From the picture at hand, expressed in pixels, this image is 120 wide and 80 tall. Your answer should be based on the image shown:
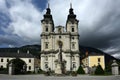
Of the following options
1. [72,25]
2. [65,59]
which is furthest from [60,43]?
[72,25]

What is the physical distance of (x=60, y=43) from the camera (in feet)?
256

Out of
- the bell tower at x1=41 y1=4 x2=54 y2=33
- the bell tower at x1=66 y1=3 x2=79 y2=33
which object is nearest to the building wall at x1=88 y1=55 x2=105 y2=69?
the bell tower at x1=66 y1=3 x2=79 y2=33

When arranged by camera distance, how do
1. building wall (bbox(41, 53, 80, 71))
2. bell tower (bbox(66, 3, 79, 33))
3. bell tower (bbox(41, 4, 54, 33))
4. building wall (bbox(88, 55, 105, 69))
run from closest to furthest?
building wall (bbox(41, 53, 80, 71))
building wall (bbox(88, 55, 105, 69))
bell tower (bbox(66, 3, 79, 33))
bell tower (bbox(41, 4, 54, 33))

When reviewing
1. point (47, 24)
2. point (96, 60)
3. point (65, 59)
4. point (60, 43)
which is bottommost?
point (96, 60)

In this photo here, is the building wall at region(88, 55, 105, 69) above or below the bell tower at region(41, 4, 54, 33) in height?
below

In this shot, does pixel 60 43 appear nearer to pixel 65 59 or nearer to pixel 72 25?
pixel 65 59

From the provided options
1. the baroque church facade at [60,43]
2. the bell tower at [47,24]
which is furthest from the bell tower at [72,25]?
the bell tower at [47,24]

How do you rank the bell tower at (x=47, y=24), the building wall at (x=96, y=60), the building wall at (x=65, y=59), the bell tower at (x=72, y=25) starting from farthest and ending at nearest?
the bell tower at (x=47, y=24) → the bell tower at (x=72, y=25) → the building wall at (x=96, y=60) → the building wall at (x=65, y=59)

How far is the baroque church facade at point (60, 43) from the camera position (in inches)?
3100

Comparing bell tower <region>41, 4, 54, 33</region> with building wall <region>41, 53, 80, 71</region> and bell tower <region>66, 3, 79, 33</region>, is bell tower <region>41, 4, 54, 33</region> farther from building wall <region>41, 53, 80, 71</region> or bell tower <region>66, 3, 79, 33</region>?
building wall <region>41, 53, 80, 71</region>

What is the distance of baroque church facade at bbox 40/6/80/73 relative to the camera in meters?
78.8

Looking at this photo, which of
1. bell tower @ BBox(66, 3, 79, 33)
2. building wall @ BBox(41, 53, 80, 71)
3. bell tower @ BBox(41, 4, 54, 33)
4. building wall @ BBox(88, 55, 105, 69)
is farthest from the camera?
bell tower @ BBox(41, 4, 54, 33)

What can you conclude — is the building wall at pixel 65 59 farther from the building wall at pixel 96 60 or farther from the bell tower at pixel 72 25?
the bell tower at pixel 72 25

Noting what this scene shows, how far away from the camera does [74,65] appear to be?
79.4 metres
